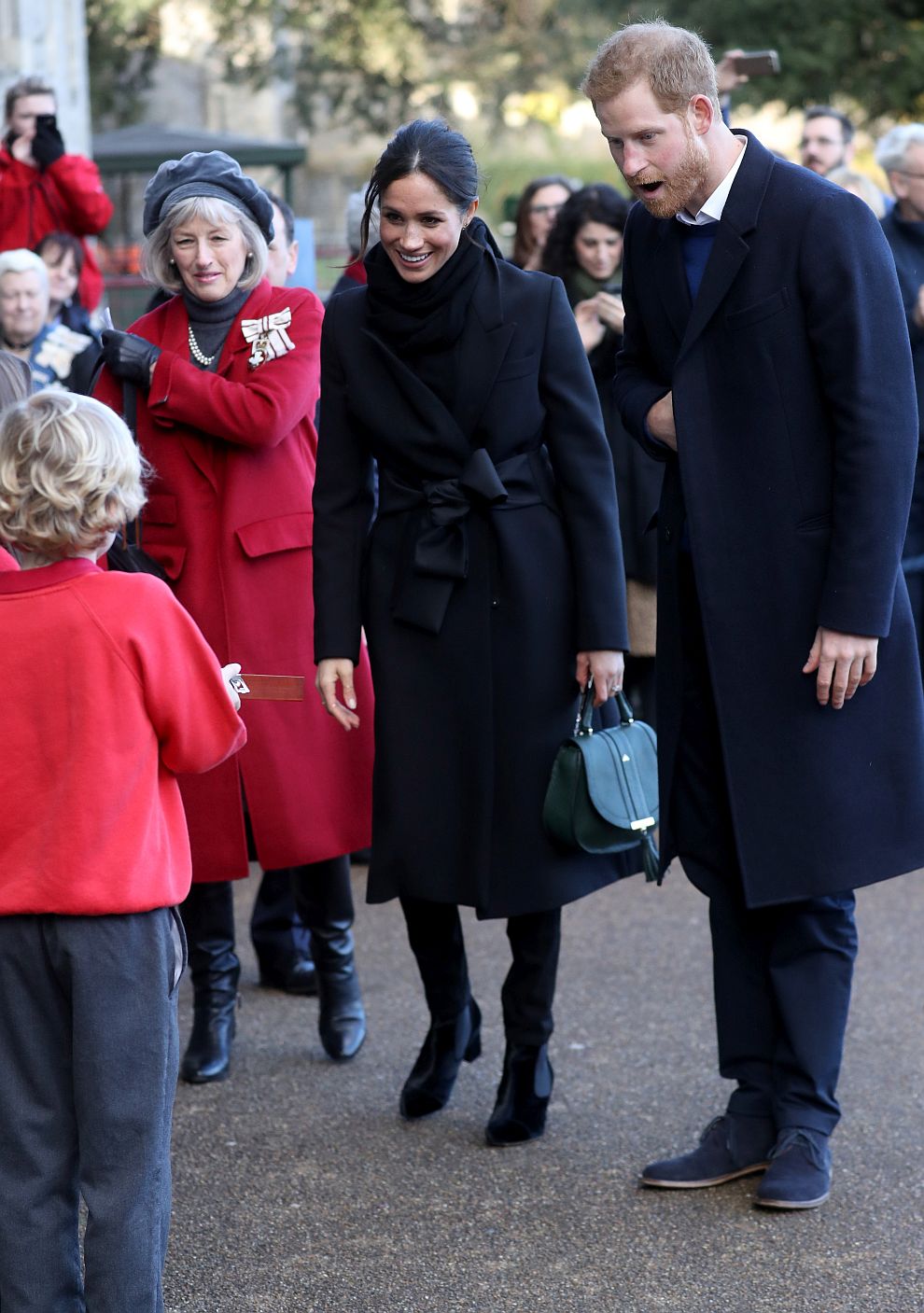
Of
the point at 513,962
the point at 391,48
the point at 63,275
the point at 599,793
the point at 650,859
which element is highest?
the point at 391,48

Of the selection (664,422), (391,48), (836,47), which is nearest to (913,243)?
(664,422)

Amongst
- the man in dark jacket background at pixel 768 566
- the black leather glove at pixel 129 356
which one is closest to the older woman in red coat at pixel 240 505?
the black leather glove at pixel 129 356

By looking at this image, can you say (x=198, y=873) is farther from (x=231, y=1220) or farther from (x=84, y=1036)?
(x=84, y=1036)

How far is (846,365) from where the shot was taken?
3277 mm

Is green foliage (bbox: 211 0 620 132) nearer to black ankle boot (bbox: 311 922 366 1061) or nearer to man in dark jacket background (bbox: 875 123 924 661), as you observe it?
man in dark jacket background (bbox: 875 123 924 661)

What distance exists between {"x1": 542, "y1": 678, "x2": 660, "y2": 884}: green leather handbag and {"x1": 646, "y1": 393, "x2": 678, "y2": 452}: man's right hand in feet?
1.80

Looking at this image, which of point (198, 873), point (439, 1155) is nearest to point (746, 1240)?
point (439, 1155)

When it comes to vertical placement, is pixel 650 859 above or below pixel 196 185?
below

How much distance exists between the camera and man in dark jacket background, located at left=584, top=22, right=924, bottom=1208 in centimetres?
329

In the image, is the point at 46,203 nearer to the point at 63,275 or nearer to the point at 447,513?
the point at 63,275

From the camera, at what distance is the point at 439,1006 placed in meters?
4.06

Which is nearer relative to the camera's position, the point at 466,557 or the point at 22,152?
the point at 466,557

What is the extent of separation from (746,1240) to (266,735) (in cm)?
163

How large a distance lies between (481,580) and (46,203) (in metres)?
4.98
